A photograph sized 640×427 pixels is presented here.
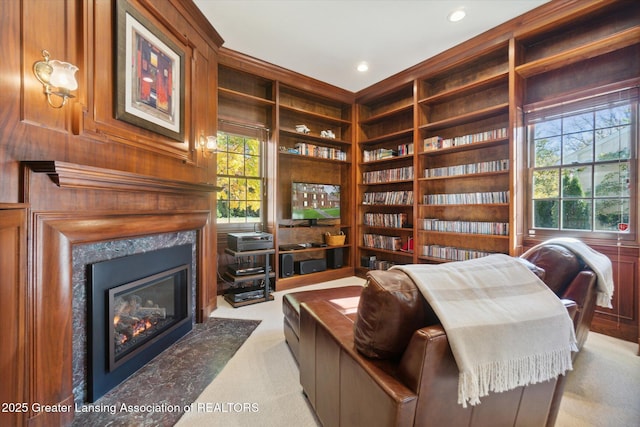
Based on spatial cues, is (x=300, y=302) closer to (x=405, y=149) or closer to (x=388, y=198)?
(x=388, y=198)

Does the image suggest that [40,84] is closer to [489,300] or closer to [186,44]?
[186,44]

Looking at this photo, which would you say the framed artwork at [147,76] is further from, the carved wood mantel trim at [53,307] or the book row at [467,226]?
the book row at [467,226]

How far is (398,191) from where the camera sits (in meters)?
4.16

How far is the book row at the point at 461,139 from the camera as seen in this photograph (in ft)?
10.0

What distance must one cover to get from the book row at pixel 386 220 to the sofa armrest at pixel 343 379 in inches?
109

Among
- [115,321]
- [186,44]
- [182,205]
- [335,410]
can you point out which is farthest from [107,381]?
[186,44]

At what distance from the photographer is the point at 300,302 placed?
2.06m

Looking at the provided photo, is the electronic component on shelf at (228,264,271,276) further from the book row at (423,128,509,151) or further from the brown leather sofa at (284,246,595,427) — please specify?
the book row at (423,128,509,151)

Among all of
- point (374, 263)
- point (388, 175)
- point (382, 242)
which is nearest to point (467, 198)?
point (388, 175)

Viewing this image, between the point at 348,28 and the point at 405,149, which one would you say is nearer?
the point at 348,28

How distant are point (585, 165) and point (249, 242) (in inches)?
145

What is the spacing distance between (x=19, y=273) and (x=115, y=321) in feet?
2.56

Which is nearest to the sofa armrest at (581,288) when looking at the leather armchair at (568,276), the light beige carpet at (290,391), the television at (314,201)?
the leather armchair at (568,276)

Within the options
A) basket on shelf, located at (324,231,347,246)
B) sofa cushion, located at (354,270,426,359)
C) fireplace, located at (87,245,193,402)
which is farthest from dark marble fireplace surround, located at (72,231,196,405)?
basket on shelf, located at (324,231,347,246)
